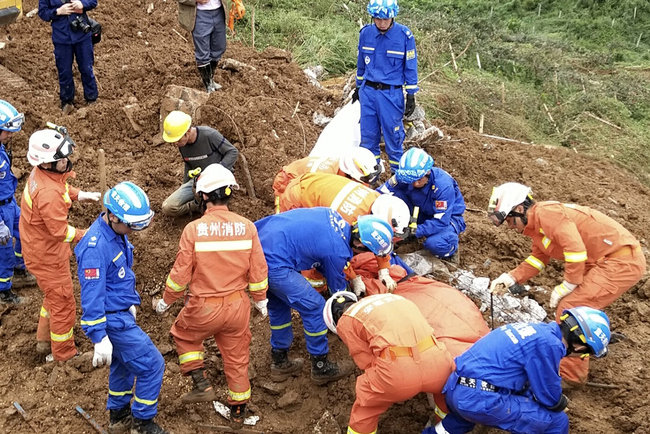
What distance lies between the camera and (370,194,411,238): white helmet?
15.5 feet

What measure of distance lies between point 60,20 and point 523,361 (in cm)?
669

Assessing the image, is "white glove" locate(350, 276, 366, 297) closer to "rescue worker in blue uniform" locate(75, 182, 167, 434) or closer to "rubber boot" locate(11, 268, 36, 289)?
"rescue worker in blue uniform" locate(75, 182, 167, 434)

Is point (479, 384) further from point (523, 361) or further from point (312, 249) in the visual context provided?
point (312, 249)

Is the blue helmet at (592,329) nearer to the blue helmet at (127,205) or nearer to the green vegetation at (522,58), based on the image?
the blue helmet at (127,205)

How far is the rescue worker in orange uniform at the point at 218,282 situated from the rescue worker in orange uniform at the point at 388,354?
771 mm

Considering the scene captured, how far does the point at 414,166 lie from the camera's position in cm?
546

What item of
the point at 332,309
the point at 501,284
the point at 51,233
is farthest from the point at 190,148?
the point at 501,284

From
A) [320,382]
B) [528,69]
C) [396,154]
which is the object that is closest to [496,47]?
[528,69]

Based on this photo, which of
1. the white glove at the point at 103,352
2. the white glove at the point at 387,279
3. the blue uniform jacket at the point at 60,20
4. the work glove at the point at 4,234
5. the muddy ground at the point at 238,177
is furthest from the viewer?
the blue uniform jacket at the point at 60,20

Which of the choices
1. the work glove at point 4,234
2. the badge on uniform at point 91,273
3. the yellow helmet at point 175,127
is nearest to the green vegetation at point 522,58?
the yellow helmet at point 175,127

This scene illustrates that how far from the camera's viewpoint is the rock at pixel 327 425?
436 centimetres

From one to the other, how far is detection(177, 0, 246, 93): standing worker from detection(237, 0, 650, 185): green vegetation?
2897 mm

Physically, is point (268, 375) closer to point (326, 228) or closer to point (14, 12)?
point (326, 228)

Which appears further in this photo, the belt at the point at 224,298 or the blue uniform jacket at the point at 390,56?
the blue uniform jacket at the point at 390,56
